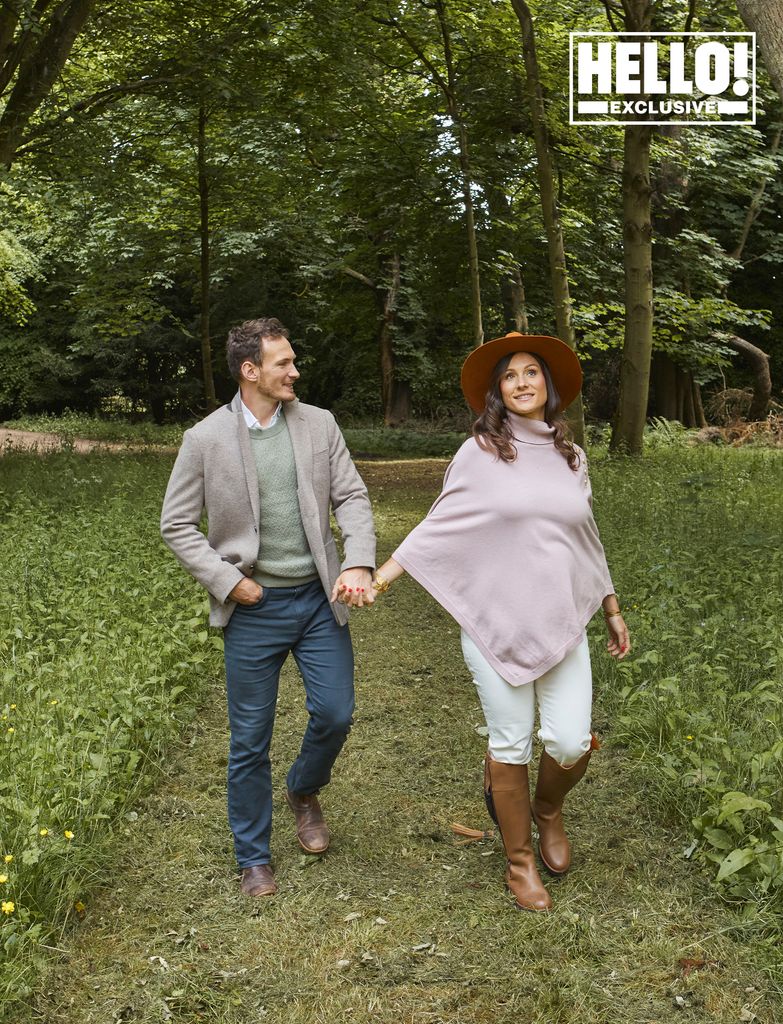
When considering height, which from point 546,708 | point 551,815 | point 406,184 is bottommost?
point 551,815

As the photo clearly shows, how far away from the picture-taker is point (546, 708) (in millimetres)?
4066

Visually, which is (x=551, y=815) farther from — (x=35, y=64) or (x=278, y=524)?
(x=35, y=64)

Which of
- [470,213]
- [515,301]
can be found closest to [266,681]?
[470,213]

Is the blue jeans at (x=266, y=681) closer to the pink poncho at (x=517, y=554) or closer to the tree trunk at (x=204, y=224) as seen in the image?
the pink poncho at (x=517, y=554)

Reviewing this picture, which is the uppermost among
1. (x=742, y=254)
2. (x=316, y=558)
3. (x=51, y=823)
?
(x=742, y=254)

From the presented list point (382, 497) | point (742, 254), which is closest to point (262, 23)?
point (382, 497)

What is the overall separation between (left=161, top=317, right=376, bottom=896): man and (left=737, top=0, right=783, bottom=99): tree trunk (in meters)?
3.64

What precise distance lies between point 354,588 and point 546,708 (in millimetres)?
870

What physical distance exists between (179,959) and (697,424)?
2667 centimetres

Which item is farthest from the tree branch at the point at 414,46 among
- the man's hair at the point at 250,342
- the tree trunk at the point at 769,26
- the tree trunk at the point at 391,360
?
the man's hair at the point at 250,342

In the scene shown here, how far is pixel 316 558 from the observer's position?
13.9 ft

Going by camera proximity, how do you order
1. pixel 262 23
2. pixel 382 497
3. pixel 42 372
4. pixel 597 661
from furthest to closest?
pixel 42 372 < pixel 382 497 < pixel 262 23 < pixel 597 661

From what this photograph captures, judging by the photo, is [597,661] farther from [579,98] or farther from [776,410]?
[776,410]

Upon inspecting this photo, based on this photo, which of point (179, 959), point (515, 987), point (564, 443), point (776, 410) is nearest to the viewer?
point (515, 987)
